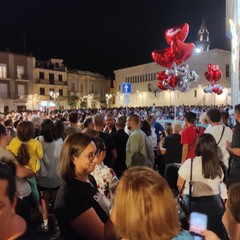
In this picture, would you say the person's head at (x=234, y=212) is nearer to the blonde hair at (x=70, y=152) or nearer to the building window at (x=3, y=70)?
the blonde hair at (x=70, y=152)

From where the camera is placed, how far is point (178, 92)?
4266 cm

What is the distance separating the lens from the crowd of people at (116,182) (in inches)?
48.4

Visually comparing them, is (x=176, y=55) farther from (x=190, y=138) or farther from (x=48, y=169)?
(x=48, y=169)

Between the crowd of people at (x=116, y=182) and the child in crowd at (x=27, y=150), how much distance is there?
1 centimetres

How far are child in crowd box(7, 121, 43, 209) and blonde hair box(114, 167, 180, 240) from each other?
276 cm

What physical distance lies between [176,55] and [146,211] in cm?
849

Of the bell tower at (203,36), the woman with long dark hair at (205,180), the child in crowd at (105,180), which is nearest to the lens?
the child in crowd at (105,180)

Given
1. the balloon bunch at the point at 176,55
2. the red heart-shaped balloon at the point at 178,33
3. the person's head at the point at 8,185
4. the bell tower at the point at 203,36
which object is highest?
the bell tower at the point at 203,36

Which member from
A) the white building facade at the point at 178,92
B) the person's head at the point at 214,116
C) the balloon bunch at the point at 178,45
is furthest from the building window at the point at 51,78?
the person's head at the point at 214,116

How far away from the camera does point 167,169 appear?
4.91 m

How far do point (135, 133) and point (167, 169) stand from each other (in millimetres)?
947

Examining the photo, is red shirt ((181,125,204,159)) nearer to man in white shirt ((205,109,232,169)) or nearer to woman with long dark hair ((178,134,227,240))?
man in white shirt ((205,109,232,169))

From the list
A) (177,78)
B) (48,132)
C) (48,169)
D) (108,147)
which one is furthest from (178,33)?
(48,169)

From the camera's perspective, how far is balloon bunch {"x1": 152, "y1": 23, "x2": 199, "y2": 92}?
890cm
